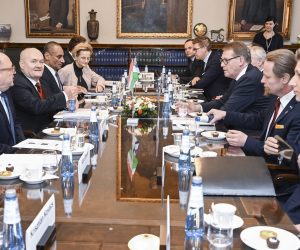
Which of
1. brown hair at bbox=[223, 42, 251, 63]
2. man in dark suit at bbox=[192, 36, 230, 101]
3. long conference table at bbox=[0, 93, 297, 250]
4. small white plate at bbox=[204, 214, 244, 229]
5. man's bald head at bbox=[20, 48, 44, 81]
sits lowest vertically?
long conference table at bbox=[0, 93, 297, 250]

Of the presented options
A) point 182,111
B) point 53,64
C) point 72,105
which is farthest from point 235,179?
point 53,64

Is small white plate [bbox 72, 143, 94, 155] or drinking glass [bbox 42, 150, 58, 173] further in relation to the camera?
small white plate [bbox 72, 143, 94, 155]

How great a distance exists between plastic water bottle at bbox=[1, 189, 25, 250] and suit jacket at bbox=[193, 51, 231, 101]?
5027mm

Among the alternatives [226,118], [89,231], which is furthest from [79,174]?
[226,118]

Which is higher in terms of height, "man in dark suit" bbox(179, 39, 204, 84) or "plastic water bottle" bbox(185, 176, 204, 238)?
"man in dark suit" bbox(179, 39, 204, 84)

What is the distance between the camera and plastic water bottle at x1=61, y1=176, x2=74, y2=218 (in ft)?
5.61

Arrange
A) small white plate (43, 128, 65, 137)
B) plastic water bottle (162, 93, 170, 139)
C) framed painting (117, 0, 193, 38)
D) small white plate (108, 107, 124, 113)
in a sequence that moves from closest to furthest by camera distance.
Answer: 1. small white plate (43, 128, 65, 137)
2. plastic water bottle (162, 93, 170, 139)
3. small white plate (108, 107, 124, 113)
4. framed painting (117, 0, 193, 38)

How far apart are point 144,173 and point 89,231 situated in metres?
0.72

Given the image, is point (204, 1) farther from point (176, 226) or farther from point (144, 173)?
point (176, 226)

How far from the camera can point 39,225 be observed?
1.40 metres

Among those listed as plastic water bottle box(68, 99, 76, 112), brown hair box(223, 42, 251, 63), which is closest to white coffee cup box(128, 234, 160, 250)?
plastic water bottle box(68, 99, 76, 112)

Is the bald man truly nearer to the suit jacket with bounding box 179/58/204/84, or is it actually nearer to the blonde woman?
the blonde woman

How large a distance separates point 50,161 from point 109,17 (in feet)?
22.8

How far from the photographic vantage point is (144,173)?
2.22 meters
